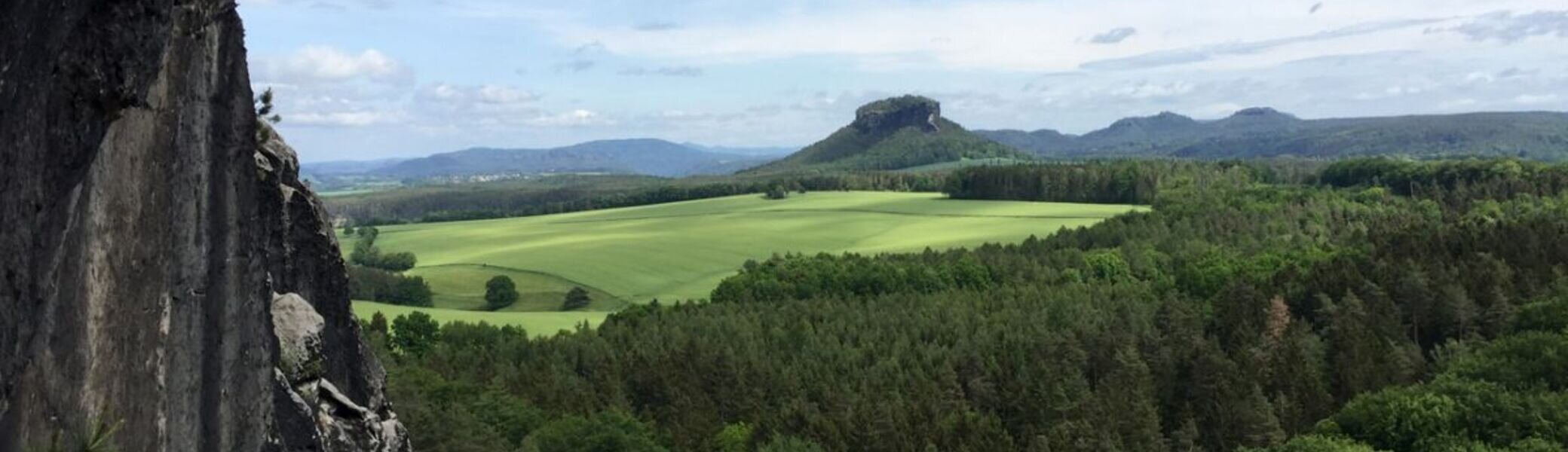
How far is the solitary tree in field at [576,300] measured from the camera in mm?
116125

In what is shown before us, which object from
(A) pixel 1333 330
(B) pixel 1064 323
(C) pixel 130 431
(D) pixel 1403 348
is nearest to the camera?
(C) pixel 130 431

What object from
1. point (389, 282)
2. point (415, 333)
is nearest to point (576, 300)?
point (389, 282)

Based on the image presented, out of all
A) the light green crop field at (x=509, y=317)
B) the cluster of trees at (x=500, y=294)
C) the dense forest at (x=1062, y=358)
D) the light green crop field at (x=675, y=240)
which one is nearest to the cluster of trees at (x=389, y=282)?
the light green crop field at (x=675, y=240)

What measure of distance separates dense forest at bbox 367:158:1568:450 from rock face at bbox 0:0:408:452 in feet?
90.7

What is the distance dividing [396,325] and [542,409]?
31778 mm

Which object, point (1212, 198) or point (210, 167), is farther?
point (1212, 198)

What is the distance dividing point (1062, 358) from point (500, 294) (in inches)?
2448

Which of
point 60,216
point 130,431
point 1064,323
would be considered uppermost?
point 60,216

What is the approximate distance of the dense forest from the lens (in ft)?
173

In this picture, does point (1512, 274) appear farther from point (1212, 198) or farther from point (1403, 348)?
point (1212, 198)

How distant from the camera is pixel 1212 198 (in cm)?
17138

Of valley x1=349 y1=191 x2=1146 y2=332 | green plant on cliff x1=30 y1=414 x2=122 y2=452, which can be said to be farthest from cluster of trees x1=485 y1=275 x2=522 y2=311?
green plant on cliff x1=30 y1=414 x2=122 y2=452

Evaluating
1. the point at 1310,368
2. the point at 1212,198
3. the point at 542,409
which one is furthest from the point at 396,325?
the point at 1212,198

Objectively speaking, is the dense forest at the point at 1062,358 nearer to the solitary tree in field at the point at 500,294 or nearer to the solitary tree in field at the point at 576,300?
the solitary tree in field at the point at 576,300
